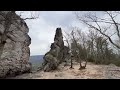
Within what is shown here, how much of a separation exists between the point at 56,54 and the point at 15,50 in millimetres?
8065

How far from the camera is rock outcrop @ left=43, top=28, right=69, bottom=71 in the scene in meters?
21.4

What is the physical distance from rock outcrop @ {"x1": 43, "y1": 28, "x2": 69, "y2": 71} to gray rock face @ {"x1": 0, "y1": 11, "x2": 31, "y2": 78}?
2863 mm

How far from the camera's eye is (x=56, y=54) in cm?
2438

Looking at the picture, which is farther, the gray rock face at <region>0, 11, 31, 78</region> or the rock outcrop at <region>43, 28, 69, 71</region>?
the rock outcrop at <region>43, 28, 69, 71</region>

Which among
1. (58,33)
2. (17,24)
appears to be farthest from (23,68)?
(58,33)

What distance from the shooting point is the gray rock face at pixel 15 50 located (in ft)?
49.4

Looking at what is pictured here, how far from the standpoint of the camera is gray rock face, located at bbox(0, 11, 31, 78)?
1507 cm

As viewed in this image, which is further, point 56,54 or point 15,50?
point 56,54

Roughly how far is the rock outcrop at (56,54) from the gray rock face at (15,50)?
2.86 metres

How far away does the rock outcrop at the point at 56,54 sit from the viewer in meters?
21.4

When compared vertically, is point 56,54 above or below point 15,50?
below

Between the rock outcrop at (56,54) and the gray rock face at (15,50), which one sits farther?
the rock outcrop at (56,54)
